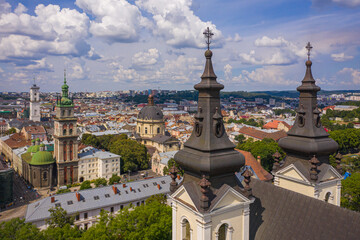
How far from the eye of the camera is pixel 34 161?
217 feet

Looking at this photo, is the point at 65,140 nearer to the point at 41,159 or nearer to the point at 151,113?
the point at 41,159

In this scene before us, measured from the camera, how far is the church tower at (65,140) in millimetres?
65688

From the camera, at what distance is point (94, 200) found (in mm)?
44906

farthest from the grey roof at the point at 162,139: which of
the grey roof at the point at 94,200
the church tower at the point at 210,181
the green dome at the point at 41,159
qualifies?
the church tower at the point at 210,181

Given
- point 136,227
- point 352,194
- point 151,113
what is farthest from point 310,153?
point 151,113

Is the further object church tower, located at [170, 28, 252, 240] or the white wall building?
the white wall building

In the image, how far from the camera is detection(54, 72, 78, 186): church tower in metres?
65.7

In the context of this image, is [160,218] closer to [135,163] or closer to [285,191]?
[285,191]

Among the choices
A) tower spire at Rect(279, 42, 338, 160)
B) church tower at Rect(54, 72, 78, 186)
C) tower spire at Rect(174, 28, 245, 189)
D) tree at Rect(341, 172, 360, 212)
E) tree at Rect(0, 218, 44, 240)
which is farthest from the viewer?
church tower at Rect(54, 72, 78, 186)

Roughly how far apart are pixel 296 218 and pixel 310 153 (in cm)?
533

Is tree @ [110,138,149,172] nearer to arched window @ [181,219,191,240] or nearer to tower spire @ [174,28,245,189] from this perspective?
arched window @ [181,219,191,240]

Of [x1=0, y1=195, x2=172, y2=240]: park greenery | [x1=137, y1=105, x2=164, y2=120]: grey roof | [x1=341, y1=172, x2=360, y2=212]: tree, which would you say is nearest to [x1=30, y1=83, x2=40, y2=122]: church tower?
[x1=137, y1=105, x2=164, y2=120]: grey roof

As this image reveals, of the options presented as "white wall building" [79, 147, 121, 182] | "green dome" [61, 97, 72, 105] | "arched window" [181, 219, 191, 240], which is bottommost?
"white wall building" [79, 147, 121, 182]

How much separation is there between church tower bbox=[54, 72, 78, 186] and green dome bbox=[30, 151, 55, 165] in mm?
2004
